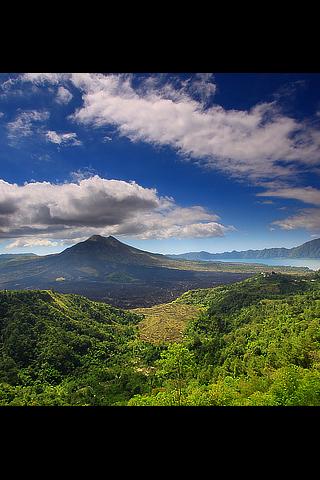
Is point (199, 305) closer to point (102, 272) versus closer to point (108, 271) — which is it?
point (108, 271)

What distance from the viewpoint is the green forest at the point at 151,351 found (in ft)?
64.8

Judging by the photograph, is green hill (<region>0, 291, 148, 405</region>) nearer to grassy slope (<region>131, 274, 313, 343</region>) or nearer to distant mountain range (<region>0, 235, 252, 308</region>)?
grassy slope (<region>131, 274, 313, 343</region>)

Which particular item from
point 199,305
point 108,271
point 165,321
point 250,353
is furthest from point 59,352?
point 108,271

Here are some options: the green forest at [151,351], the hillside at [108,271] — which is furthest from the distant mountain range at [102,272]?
the green forest at [151,351]

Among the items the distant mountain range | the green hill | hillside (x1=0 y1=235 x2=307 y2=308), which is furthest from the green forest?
hillside (x1=0 y1=235 x2=307 y2=308)

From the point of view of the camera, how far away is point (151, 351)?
135 feet

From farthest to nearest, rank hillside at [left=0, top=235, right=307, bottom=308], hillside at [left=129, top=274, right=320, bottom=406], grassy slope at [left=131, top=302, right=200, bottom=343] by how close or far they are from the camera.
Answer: hillside at [left=0, top=235, right=307, bottom=308], grassy slope at [left=131, top=302, right=200, bottom=343], hillside at [left=129, top=274, right=320, bottom=406]

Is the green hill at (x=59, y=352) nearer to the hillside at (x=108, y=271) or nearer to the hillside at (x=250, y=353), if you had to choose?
the hillside at (x=250, y=353)

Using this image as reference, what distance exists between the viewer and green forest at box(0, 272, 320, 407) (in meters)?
19.8
